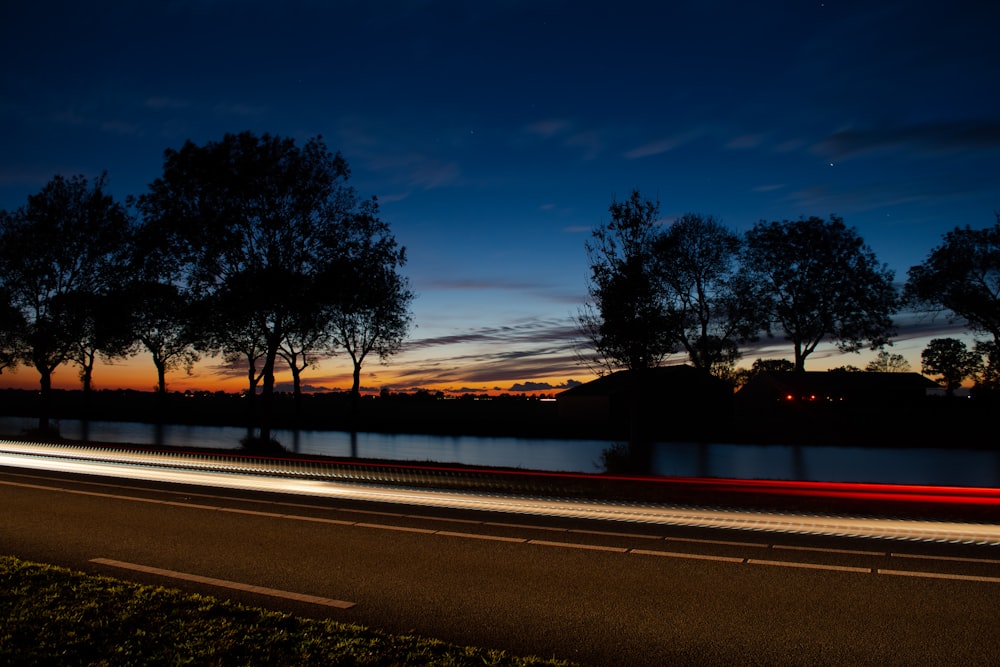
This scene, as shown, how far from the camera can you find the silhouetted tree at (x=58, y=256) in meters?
33.1

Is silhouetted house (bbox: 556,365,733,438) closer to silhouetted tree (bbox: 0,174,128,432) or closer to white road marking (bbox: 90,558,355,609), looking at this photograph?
silhouetted tree (bbox: 0,174,128,432)

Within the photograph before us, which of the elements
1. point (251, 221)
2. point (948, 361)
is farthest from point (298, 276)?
point (948, 361)

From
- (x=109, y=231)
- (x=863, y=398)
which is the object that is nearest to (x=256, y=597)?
(x=109, y=231)

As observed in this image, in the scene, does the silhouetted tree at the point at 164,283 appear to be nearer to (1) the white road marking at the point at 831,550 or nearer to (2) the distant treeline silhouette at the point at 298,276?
(2) the distant treeline silhouette at the point at 298,276

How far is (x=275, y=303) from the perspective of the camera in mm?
26672

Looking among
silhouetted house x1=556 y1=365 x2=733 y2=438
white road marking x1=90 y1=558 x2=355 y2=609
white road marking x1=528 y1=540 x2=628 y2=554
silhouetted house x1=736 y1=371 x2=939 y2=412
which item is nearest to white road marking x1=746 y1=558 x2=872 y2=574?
white road marking x1=528 y1=540 x2=628 y2=554

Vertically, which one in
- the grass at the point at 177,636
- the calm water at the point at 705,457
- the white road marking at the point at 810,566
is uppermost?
the grass at the point at 177,636

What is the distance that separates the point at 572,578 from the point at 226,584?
389 centimetres

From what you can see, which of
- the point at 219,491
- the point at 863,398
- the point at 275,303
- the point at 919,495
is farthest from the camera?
the point at 863,398

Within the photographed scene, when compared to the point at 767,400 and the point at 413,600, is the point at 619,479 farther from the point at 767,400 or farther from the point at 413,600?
the point at 767,400

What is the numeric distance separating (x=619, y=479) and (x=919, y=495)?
6165mm

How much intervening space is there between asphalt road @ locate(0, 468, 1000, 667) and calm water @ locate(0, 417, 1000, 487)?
52.1 ft

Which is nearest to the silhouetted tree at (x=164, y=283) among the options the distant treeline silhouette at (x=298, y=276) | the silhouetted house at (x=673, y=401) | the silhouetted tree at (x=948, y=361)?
the distant treeline silhouette at (x=298, y=276)

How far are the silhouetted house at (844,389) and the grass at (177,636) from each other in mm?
53786
